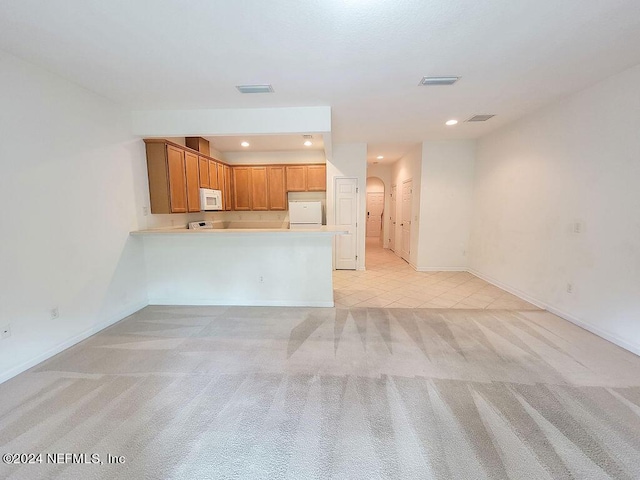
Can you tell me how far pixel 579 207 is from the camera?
2.94 metres

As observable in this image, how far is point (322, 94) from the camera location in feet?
9.43

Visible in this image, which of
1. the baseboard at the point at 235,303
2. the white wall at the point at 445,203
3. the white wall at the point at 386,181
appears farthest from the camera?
the white wall at the point at 386,181

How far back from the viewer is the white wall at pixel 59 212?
83.7 inches

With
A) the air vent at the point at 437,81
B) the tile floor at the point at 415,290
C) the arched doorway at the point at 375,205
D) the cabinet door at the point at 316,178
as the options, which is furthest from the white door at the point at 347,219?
the arched doorway at the point at 375,205

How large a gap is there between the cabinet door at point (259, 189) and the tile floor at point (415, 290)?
2.38 m

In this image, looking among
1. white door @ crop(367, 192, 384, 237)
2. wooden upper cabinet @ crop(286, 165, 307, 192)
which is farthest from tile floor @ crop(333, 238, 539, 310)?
white door @ crop(367, 192, 384, 237)

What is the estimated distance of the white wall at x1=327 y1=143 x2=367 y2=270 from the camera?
17.6ft

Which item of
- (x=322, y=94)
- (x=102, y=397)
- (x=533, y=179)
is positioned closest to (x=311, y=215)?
(x=322, y=94)

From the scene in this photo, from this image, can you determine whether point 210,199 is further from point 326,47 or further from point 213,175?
point 326,47

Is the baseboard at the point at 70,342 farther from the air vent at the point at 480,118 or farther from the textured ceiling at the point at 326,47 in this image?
the air vent at the point at 480,118

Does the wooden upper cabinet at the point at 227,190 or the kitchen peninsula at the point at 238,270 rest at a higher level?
the wooden upper cabinet at the point at 227,190

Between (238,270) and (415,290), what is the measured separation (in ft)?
9.44

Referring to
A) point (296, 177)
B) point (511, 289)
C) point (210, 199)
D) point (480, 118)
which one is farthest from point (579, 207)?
point (210, 199)

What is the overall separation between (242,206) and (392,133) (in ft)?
12.0
